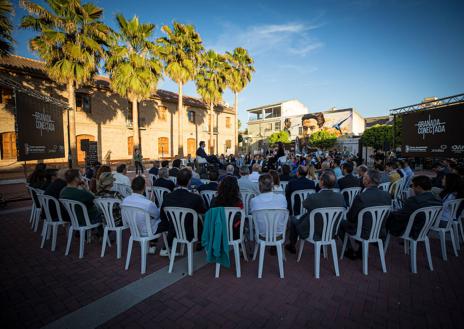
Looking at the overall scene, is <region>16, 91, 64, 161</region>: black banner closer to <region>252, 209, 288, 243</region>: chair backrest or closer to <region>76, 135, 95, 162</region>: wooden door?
<region>76, 135, 95, 162</region>: wooden door

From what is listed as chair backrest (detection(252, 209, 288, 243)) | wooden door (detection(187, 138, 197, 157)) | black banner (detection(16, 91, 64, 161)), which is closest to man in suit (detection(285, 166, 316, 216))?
chair backrest (detection(252, 209, 288, 243))

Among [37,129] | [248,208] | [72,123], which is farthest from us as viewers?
[72,123]

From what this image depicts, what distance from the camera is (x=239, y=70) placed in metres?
24.3

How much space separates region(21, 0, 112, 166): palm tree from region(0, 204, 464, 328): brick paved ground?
1053 cm

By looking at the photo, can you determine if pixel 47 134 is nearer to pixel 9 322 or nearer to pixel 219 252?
pixel 9 322

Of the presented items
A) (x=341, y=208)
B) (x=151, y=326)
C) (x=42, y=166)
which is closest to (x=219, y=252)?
(x=151, y=326)

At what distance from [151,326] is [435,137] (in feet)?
39.2

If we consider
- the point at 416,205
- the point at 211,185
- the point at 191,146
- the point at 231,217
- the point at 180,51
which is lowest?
the point at 231,217

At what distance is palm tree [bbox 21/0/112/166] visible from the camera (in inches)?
466

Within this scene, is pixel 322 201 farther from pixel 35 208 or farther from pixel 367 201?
pixel 35 208

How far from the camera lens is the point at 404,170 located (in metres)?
6.58

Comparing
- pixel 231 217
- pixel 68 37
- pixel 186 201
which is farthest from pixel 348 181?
pixel 68 37

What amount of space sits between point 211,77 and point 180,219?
68.3 feet

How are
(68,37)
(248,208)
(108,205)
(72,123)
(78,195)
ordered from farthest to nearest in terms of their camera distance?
(72,123), (68,37), (248,208), (78,195), (108,205)
